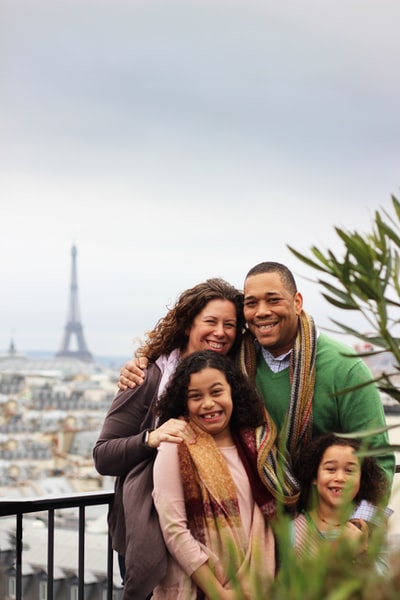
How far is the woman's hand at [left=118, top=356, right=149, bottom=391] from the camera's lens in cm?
201

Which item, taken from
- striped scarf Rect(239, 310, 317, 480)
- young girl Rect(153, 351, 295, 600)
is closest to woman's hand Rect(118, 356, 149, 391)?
young girl Rect(153, 351, 295, 600)

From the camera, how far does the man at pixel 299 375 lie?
193cm

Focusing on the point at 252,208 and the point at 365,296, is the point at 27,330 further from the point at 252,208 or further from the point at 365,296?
the point at 365,296

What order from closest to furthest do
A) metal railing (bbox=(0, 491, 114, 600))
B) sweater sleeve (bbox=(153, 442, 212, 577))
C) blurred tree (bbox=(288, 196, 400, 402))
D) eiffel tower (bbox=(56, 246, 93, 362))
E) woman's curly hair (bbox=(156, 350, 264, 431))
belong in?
blurred tree (bbox=(288, 196, 400, 402)) → sweater sleeve (bbox=(153, 442, 212, 577)) → woman's curly hair (bbox=(156, 350, 264, 431)) → metal railing (bbox=(0, 491, 114, 600)) → eiffel tower (bbox=(56, 246, 93, 362))

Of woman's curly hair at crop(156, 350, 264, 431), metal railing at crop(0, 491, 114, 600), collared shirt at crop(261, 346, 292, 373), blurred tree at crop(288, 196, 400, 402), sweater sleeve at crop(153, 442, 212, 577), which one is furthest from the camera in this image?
metal railing at crop(0, 491, 114, 600)

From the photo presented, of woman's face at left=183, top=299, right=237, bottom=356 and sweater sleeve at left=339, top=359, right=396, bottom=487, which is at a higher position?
woman's face at left=183, top=299, right=237, bottom=356

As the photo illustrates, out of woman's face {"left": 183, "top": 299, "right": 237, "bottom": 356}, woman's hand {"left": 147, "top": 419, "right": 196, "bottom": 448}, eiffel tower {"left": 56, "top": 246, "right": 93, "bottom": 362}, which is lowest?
woman's hand {"left": 147, "top": 419, "right": 196, "bottom": 448}

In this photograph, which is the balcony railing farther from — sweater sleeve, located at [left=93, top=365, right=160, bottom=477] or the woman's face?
the woman's face

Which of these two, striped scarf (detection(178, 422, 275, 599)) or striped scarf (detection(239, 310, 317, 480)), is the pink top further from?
striped scarf (detection(239, 310, 317, 480))

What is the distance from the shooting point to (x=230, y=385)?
1909mm

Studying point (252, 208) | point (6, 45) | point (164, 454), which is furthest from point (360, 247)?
point (6, 45)

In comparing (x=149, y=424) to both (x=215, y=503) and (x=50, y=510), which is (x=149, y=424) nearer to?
(x=215, y=503)

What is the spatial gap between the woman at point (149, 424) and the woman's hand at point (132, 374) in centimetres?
2

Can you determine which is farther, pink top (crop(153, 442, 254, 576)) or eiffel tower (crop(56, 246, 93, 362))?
eiffel tower (crop(56, 246, 93, 362))
